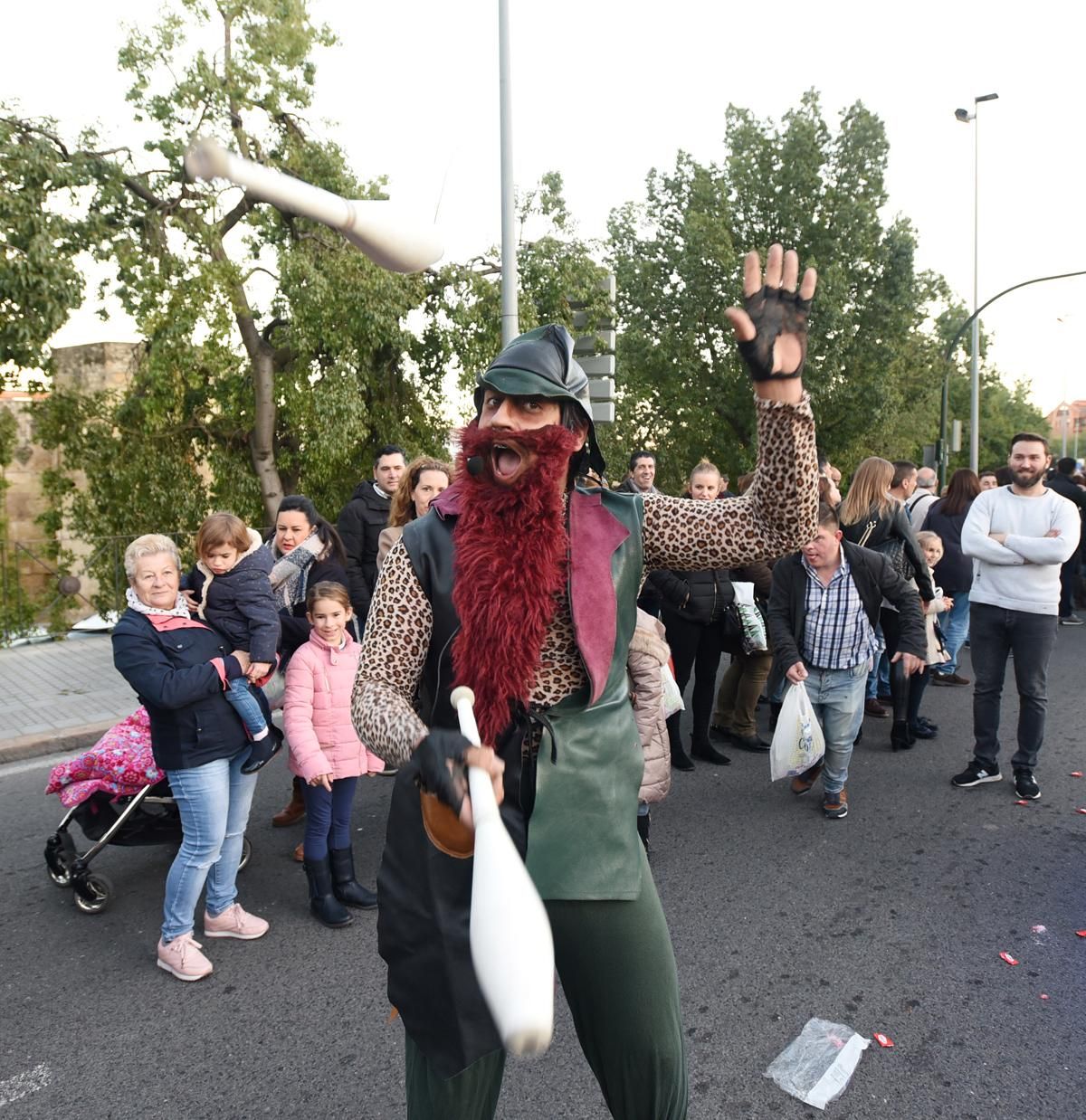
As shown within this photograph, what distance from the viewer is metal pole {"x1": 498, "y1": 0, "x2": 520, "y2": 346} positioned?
771 cm

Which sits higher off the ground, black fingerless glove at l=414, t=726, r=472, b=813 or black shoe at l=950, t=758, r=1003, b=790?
black fingerless glove at l=414, t=726, r=472, b=813

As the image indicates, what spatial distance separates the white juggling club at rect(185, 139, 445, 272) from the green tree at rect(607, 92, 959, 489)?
2112 centimetres

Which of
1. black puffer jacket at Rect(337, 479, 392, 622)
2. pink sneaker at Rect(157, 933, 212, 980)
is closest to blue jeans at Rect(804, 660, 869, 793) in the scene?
black puffer jacket at Rect(337, 479, 392, 622)

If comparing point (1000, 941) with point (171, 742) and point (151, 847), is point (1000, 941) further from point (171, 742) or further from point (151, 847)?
point (151, 847)

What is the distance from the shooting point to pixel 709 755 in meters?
6.21

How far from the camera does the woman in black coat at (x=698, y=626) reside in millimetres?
6086

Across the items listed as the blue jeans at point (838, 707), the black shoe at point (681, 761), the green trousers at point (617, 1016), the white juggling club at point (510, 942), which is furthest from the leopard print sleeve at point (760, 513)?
the black shoe at point (681, 761)

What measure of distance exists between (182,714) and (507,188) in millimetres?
6247

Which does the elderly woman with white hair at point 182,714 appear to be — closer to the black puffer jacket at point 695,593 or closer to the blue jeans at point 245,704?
the blue jeans at point 245,704

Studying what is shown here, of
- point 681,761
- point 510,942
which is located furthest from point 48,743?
point 510,942

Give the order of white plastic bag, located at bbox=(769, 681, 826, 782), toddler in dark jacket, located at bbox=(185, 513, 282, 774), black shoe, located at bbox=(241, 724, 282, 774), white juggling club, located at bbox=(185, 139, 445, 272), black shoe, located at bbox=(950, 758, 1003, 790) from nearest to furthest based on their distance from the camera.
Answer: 1. white juggling club, located at bbox=(185, 139, 445, 272)
2. black shoe, located at bbox=(241, 724, 282, 774)
3. toddler in dark jacket, located at bbox=(185, 513, 282, 774)
4. white plastic bag, located at bbox=(769, 681, 826, 782)
5. black shoe, located at bbox=(950, 758, 1003, 790)

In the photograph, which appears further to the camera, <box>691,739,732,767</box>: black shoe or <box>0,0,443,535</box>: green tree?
<box>0,0,443,535</box>: green tree

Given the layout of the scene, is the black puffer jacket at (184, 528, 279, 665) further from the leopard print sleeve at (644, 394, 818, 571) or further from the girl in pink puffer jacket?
the leopard print sleeve at (644, 394, 818, 571)

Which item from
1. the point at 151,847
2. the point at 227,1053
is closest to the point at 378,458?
the point at 151,847
